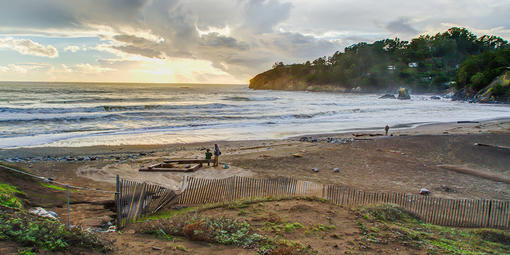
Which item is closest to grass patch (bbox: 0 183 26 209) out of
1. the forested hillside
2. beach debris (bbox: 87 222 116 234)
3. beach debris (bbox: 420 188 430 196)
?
beach debris (bbox: 87 222 116 234)

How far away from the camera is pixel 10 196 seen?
6824mm

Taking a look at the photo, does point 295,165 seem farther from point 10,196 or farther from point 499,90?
point 499,90

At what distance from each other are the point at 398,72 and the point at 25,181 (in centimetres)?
12634

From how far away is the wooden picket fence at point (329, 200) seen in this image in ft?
25.7

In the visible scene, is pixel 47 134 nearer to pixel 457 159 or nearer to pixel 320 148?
pixel 320 148

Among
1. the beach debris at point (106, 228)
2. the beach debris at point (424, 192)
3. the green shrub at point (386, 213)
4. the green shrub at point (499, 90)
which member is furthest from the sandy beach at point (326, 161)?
the green shrub at point (499, 90)

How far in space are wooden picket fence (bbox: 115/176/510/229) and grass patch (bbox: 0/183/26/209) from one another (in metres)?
2.23

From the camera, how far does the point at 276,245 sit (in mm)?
5730

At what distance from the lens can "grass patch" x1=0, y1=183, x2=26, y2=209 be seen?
248 inches

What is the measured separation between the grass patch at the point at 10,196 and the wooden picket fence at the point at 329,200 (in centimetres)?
223

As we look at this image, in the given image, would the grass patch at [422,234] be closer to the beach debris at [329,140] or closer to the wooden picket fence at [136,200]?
the wooden picket fence at [136,200]

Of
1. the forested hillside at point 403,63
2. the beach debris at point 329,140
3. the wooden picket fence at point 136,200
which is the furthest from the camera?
the forested hillside at point 403,63

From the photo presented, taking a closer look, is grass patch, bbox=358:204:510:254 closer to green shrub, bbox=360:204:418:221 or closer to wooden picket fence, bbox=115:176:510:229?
green shrub, bbox=360:204:418:221

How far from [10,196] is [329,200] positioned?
328 inches
